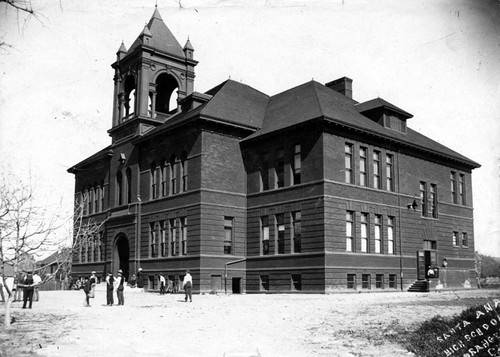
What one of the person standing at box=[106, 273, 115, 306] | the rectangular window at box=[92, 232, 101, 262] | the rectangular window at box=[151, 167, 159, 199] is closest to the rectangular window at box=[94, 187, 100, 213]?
the rectangular window at box=[92, 232, 101, 262]

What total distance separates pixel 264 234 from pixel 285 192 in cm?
367

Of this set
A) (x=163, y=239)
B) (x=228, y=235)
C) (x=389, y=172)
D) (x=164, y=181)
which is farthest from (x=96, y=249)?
(x=389, y=172)

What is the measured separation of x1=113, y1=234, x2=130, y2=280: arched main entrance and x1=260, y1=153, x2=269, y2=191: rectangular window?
15.5 m

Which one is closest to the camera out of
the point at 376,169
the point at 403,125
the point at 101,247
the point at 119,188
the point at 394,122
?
the point at 376,169

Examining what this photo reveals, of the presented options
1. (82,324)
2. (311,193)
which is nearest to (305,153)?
(311,193)

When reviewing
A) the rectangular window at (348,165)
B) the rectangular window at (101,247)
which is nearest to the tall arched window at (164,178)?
the rectangular window at (101,247)

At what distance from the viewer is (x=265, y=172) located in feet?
129

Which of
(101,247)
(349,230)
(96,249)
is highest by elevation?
(349,230)

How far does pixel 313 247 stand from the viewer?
114 ft

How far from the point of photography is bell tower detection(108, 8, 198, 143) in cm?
4609

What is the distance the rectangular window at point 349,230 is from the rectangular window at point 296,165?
3936mm

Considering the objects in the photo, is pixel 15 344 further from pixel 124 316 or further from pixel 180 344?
pixel 124 316

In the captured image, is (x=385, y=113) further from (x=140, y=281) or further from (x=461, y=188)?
(x=140, y=281)

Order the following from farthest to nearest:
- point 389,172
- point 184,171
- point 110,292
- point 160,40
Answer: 1. point 160,40
2. point 184,171
3. point 389,172
4. point 110,292
